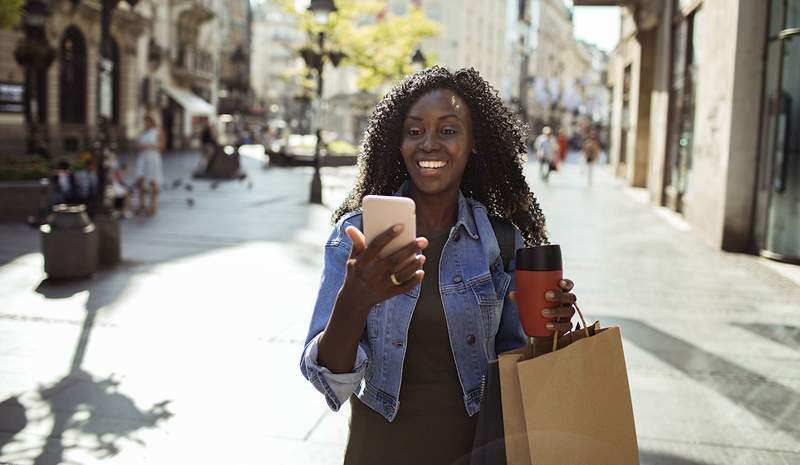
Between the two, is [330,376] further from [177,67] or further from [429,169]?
[177,67]

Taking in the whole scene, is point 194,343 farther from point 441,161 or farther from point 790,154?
point 790,154

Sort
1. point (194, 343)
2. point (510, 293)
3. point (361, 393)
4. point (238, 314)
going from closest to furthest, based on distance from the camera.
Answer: point (510, 293), point (361, 393), point (194, 343), point (238, 314)

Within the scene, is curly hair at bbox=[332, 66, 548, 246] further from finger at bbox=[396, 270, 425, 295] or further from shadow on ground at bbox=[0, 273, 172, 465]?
shadow on ground at bbox=[0, 273, 172, 465]

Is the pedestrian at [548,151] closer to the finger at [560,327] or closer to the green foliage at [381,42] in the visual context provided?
the green foliage at [381,42]

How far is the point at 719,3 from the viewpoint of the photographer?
13.0 meters

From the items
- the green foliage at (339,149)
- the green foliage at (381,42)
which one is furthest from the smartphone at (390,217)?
the green foliage at (381,42)

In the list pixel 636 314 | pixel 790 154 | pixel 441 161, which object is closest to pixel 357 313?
pixel 441 161

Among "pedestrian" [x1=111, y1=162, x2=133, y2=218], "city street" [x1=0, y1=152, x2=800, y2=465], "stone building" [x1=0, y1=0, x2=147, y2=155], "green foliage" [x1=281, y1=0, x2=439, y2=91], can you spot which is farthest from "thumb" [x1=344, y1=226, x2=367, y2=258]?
Result: "green foliage" [x1=281, y1=0, x2=439, y2=91]

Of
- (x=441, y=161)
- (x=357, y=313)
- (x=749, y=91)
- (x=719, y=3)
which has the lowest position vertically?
(x=357, y=313)

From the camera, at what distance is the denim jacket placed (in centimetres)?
217

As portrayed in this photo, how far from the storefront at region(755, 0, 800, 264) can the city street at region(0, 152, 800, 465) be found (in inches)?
19.9

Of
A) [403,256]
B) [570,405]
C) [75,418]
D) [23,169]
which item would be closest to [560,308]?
[570,405]

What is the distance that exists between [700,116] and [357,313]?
1333cm

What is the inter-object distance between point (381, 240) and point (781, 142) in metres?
10.8
